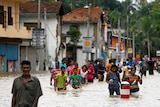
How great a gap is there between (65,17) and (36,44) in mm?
28685

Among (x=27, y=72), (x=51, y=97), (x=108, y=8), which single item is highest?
(x=108, y=8)

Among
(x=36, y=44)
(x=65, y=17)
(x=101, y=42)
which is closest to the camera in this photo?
(x=36, y=44)

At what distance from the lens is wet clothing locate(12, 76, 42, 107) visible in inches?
387

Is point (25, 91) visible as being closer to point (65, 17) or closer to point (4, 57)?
point (4, 57)

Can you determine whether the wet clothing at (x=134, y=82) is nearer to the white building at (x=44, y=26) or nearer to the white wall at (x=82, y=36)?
the white building at (x=44, y=26)

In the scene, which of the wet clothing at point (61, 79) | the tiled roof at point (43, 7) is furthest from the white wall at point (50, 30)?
the wet clothing at point (61, 79)

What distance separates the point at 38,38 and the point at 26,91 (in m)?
40.5

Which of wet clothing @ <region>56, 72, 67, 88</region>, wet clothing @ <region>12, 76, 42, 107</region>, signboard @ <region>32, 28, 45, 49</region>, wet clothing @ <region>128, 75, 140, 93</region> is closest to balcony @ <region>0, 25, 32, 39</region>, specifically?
signboard @ <region>32, 28, 45, 49</region>

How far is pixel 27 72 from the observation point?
9922 mm

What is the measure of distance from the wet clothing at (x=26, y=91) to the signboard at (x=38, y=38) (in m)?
39.9

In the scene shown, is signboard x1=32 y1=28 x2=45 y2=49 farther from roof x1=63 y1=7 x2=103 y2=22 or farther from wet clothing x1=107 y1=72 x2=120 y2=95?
wet clothing x1=107 y1=72 x2=120 y2=95

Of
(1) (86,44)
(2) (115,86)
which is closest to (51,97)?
(2) (115,86)

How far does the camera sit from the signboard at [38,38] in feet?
164

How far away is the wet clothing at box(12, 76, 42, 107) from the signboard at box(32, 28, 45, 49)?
3993cm
